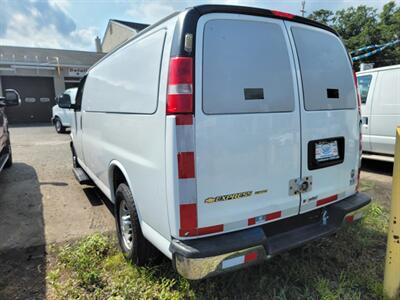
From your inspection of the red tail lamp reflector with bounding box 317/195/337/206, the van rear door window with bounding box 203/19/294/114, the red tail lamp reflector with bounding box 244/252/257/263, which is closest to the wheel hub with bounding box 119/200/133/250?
the red tail lamp reflector with bounding box 244/252/257/263

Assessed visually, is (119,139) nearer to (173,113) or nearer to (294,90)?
(173,113)

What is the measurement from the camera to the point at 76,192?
5.27m

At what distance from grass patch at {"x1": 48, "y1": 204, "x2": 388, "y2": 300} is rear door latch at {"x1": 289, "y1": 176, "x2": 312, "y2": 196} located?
0.85m

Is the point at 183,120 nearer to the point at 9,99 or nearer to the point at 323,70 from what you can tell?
the point at 323,70

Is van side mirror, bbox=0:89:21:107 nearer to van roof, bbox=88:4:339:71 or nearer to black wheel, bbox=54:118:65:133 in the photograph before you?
van roof, bbox=88:4:339:71

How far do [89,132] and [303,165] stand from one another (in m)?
3.02

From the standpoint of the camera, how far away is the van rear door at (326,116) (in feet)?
7.84

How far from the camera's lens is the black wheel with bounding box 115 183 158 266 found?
2623mm

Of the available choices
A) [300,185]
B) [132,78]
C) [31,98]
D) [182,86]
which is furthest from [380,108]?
[31,98]

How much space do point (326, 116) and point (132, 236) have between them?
2.04m

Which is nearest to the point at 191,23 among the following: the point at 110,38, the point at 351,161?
the point at 351,161

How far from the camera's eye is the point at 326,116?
2.52 m

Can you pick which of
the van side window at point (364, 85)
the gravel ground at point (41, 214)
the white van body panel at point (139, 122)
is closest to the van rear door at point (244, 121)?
the white van body panel at point (139, 122)

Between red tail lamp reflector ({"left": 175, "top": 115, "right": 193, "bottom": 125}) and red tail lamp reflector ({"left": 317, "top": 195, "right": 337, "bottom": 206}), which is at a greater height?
red tail lamp reflector ({"left": 175, "top": 115, "right": 193, "bottom": 125})
